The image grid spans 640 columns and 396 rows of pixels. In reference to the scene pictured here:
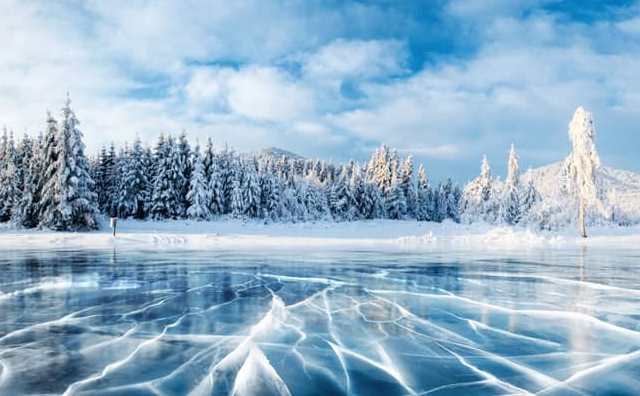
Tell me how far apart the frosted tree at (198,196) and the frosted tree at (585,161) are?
34.6 metres

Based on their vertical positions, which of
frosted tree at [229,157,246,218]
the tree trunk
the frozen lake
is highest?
frosted tree at [229,157,246,218]

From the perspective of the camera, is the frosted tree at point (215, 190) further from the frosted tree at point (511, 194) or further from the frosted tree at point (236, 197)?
the frosted tree at point (511, 194)

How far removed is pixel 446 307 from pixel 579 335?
224cm

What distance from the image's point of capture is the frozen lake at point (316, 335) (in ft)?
14.4

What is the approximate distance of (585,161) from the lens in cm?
4341

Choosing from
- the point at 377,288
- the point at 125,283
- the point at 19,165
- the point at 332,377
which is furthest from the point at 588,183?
the point at 19,165

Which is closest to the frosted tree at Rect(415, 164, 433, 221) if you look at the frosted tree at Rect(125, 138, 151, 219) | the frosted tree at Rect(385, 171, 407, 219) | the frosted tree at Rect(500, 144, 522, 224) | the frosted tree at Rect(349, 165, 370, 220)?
the frosted tree at Rect(385, 171, 407, 219)

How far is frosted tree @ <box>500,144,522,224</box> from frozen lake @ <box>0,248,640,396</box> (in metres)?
60.1

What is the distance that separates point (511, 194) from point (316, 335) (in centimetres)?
7188

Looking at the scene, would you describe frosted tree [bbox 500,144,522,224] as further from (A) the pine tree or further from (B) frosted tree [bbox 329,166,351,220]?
(A) the pine tree

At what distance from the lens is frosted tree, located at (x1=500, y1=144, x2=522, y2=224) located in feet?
227

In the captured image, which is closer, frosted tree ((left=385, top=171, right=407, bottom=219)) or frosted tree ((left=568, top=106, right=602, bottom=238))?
frosted tree ((left=568, top=106, right=602, bottom=238))

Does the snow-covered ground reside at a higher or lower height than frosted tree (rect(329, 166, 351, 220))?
lower

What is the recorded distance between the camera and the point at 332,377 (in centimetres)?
455
